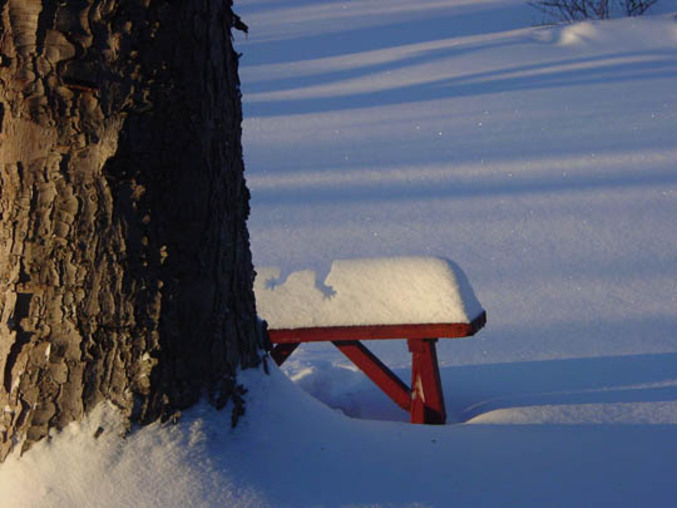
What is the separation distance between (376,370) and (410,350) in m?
0.17

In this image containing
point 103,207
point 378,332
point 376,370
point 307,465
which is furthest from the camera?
point 376,370

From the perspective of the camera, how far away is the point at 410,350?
278 cm

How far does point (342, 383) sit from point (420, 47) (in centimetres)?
667

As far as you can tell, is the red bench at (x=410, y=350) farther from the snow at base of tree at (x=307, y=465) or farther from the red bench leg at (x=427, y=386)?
the snow at base of tree at (x=307, y=465)

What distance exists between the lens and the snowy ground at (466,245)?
157 centimetres

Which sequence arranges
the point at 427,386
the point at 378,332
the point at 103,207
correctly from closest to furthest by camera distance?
1. the point at 103,207
2. the point at 378,332
3. the point at 427,386

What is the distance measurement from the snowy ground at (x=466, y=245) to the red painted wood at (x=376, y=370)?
0.63 feet

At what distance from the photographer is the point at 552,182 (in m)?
5.69

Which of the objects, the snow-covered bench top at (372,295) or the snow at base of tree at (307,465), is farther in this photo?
the snow-covered bench top at (372,295)

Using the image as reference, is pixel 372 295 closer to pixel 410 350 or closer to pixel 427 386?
pixel 410 350

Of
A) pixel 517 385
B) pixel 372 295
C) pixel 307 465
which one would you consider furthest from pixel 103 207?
pixel 517 385

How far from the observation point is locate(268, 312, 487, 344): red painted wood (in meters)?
2.56

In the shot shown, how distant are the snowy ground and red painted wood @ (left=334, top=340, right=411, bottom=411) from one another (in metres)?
Result: 0.19

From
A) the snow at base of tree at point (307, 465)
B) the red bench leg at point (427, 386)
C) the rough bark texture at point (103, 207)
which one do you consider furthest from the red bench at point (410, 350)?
the rough bark texture at point (103, 207)
